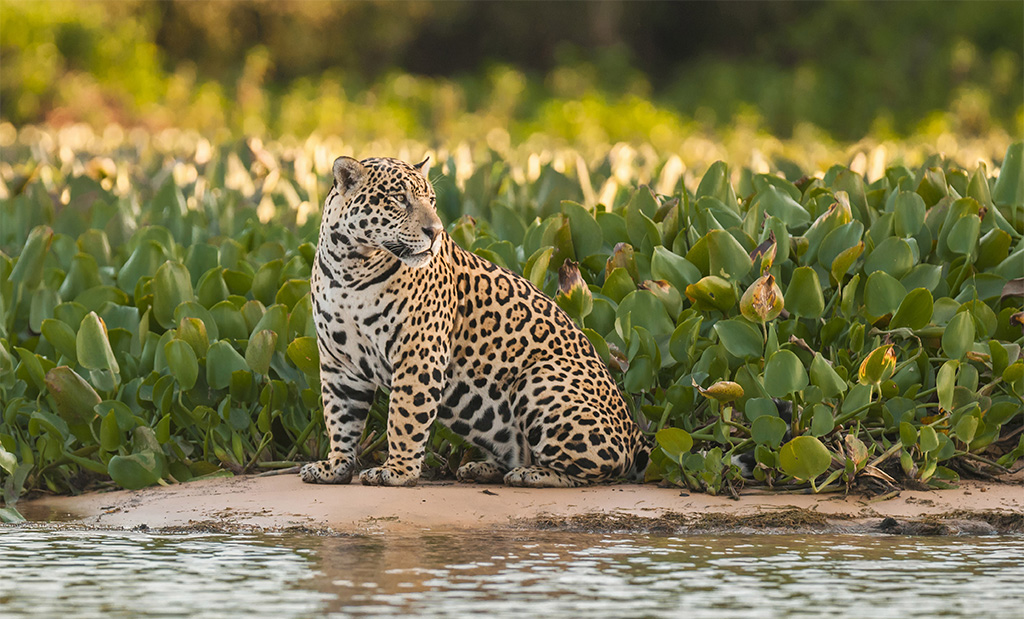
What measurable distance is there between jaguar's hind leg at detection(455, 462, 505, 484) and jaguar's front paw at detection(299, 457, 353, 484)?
0.52 metres

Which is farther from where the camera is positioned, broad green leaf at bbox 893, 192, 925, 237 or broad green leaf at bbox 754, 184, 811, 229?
broad green leaf at bbox 754, 184, 811, 229

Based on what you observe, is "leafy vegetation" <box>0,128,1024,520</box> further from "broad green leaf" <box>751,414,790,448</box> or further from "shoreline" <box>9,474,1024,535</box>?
"shoreline" <box>9,474,1024,535</box>

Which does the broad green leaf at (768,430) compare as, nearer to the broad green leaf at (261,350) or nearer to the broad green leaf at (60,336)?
the broad green leaf at (261,350)

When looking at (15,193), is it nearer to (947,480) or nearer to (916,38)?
(947,480)

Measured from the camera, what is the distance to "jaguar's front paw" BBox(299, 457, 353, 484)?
19.1ft

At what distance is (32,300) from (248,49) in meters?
26.7

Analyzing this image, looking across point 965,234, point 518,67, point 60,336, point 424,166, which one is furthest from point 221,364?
point 518,67

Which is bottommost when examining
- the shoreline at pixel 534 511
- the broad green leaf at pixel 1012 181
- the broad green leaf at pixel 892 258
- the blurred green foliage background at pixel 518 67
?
the shoreline at pixel 534 511

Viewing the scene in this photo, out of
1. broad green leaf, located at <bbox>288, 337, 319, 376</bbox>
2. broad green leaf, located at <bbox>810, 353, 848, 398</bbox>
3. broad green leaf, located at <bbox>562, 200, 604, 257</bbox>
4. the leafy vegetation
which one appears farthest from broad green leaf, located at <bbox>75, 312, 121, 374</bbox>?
broad green leaf, located at <bbox>810, 353, 848, 398</bbox>

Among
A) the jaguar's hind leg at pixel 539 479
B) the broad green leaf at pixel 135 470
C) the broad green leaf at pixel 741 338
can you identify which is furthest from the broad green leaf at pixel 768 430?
the broad green leaf at pixel 135 470

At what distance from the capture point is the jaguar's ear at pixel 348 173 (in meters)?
5.48

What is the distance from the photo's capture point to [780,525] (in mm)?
5320

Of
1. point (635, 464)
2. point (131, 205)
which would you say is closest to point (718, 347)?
point (635, 464)

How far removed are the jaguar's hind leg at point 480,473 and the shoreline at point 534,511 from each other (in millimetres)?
118
